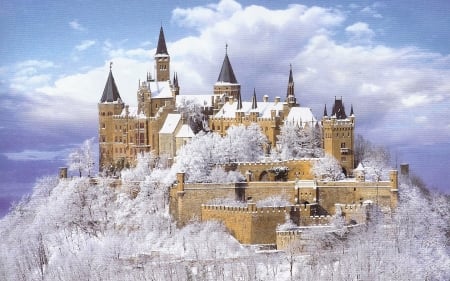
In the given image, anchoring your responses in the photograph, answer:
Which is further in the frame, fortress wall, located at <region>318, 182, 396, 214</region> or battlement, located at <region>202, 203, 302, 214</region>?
fortress wall, located at <region>318, 182, 396, 214</region>

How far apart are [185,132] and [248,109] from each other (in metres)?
1.90

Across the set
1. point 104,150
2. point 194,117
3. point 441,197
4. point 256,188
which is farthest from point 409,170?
point 104,150

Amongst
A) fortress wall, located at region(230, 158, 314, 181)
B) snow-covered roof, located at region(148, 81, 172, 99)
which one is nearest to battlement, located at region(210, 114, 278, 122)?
snow-covered roof, located at region(148, 81, 172, 99)

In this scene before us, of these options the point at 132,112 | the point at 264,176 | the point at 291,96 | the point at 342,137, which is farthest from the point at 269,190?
the point at 132,112

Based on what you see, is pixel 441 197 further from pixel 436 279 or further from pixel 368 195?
pixel 436 279

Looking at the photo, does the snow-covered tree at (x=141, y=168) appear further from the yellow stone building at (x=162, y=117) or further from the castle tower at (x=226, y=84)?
the castle tower at (x=226, y=84)

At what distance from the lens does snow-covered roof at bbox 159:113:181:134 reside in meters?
29.3

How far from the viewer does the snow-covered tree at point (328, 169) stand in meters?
27.4

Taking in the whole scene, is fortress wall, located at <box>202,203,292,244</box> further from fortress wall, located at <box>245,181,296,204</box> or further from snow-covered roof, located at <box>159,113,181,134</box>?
snow-covered roof, located at <box>159,113,181,134</box>

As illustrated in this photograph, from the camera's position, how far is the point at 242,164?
92.5 ft

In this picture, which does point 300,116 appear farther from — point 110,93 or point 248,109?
point 110,93

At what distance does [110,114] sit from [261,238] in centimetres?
621

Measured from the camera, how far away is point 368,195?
87.7 feet

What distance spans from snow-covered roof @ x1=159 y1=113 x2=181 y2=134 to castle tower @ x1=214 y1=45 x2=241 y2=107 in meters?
1.70
